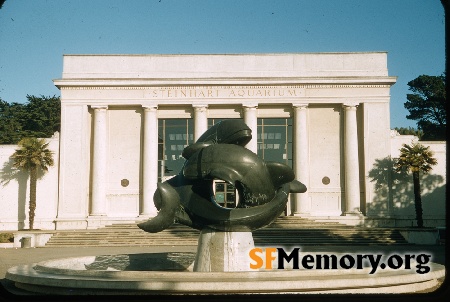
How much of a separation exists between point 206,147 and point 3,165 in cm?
3294

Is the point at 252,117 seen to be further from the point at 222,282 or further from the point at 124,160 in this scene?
the point at 222,282

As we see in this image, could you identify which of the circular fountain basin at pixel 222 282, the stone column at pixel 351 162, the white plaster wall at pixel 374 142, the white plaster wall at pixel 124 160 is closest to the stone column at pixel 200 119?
the white plaster wall at pixel 124 160

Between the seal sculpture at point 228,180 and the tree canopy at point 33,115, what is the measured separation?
55.3 metres

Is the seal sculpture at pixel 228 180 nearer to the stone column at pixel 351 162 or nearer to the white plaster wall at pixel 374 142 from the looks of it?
the stone column at pixel 351 162

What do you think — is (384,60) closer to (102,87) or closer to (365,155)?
(365,155)

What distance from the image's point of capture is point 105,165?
138 ft

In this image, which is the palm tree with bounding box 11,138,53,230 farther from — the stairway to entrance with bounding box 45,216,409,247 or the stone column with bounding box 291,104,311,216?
the stone column with bounding box 291,104,311,216

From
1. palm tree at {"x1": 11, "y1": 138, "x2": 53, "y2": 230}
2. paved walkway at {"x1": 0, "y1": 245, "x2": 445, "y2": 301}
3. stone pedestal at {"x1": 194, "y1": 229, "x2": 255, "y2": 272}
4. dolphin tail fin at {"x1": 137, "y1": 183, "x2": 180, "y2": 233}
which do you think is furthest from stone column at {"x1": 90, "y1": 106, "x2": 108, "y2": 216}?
stone pedestal at {"x1": 194, "y1": 229, "x2": 255, "y2": 272}

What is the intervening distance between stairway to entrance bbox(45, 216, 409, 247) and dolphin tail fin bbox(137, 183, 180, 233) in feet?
61.8

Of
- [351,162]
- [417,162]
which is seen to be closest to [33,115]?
[351,162]

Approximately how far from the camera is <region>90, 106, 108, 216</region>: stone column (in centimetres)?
4134

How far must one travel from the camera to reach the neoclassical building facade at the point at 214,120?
41531 millimetres

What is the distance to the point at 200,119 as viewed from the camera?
41875mm
